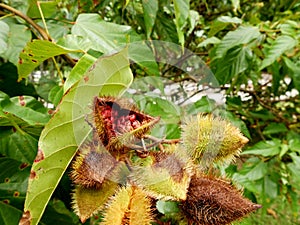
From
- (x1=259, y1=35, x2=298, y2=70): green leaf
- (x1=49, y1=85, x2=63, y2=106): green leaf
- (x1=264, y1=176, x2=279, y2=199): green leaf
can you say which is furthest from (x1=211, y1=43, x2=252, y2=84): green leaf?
(x1=49, y1=85, x2=63, y2=106): green leaf

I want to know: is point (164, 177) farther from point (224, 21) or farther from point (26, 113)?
point (224, 21)

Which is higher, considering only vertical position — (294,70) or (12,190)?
(12,190)

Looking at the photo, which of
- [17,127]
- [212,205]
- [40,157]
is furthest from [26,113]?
[212,205]

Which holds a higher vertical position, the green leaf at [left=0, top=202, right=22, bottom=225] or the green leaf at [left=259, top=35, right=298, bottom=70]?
the green leaf at [left=259, top=35, right=298, bottom=70]

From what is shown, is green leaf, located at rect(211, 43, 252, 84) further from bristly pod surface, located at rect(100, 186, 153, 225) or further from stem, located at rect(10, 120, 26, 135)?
bristly pod surface, located at rect(100, 186, 153, 225)

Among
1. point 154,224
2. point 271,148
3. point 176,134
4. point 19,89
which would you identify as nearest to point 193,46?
point 271,148

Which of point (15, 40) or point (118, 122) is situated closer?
point (118, 122)

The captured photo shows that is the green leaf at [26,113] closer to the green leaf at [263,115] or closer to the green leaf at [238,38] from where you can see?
the green leaf at [238,38]
